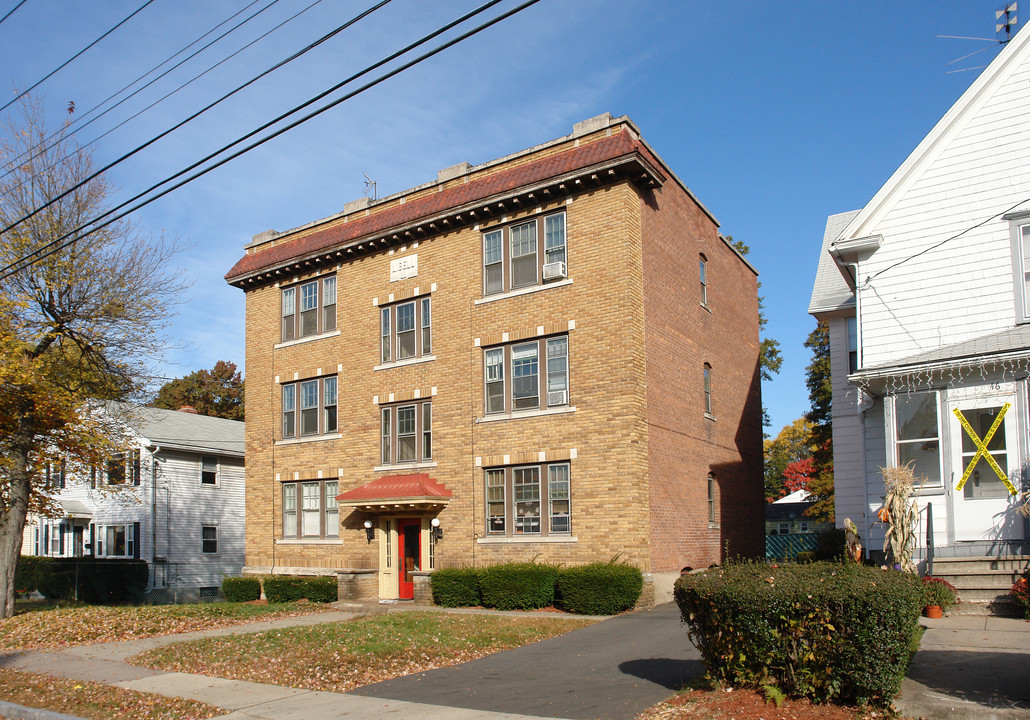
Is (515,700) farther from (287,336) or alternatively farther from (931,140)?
(287,336)

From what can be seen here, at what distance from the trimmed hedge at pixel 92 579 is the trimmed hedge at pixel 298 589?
998cm

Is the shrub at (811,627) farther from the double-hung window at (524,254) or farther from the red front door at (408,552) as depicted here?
the red front door at (408,552)

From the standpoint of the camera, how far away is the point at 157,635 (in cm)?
1756

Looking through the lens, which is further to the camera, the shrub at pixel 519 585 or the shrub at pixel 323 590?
the shrub at pixel 323 590

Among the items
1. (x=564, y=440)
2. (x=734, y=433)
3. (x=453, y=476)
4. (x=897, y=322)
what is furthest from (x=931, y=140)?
(x=453, y=476)

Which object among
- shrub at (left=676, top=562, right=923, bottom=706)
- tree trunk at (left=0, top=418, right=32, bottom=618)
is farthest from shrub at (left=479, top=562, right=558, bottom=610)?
tree trunk at (left=0, top=418, right=32, bottom=618)

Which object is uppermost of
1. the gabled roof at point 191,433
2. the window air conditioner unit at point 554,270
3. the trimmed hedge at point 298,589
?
the window air conditioner unit at point 554,270

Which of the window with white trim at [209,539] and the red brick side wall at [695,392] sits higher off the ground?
the red brick side wall at [695,392]

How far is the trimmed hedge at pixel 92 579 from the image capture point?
3222 cm

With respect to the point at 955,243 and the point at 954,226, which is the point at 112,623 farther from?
the point at 954,226

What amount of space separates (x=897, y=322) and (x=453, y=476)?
11.6m

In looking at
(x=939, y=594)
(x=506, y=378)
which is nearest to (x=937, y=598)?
(x=939, y=594)

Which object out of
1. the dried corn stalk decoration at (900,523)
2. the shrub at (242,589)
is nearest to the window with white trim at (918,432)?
the dried corn stalk decoration at (900,523)

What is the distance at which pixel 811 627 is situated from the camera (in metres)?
8.27
